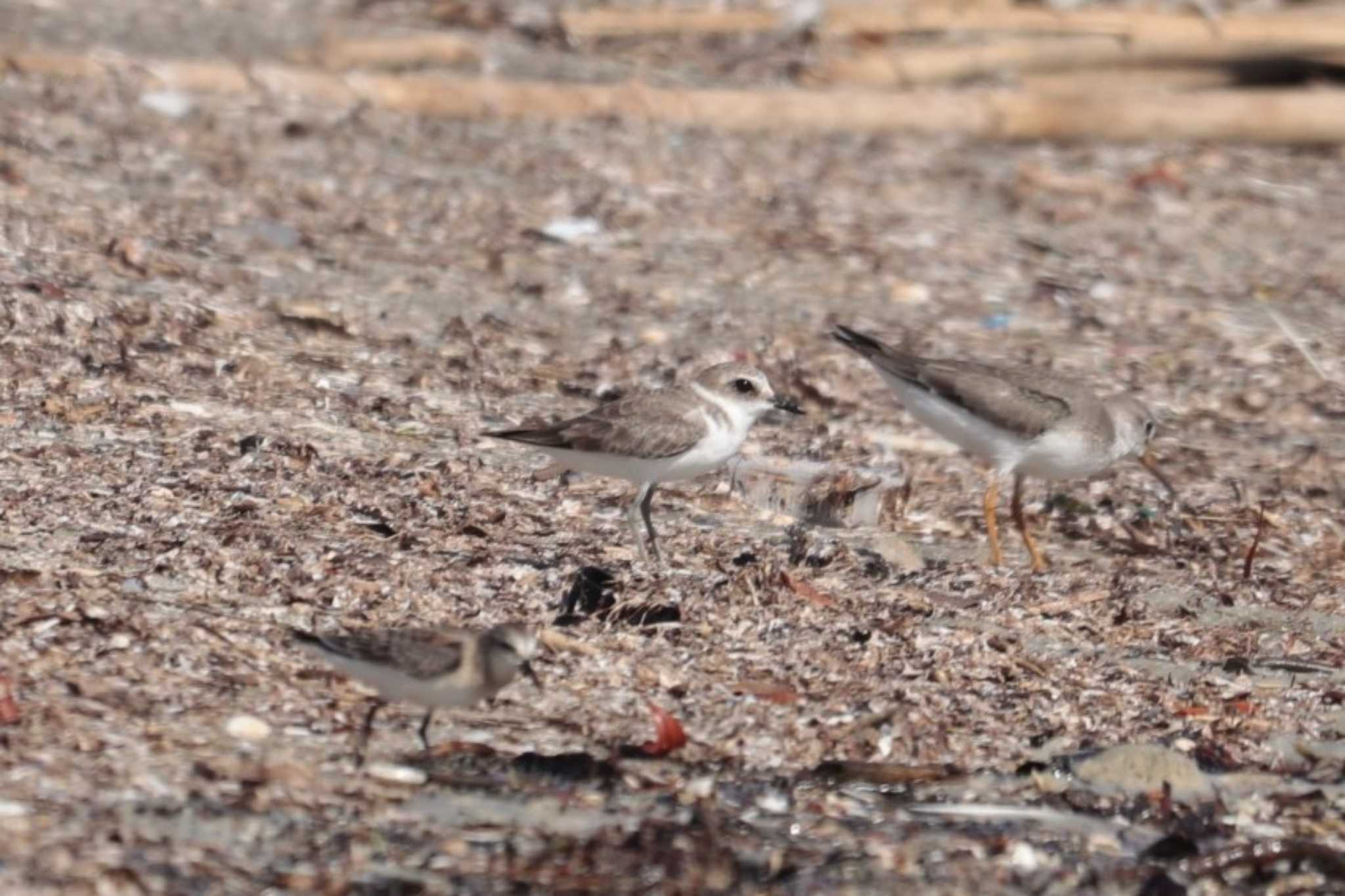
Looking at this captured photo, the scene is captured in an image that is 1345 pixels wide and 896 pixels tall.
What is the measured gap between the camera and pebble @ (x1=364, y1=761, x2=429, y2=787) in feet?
17.0

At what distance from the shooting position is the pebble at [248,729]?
209 inches

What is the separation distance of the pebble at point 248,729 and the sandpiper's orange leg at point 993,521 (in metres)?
2.83

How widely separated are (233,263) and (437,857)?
5.14m

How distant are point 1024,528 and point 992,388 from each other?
19.3 inches

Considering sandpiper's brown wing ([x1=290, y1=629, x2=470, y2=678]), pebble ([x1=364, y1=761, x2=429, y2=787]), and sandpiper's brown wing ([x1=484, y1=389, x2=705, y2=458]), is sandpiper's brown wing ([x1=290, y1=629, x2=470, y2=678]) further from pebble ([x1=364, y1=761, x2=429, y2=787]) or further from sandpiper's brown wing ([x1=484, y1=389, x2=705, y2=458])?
sandpiper's brown wing ([x1=484, y1=389, x2=705, y2=458])

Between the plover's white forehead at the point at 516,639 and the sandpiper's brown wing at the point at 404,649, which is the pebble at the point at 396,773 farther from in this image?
the plover's white forehead at the point at 516,639

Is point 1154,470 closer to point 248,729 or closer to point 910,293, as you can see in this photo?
point 910,293

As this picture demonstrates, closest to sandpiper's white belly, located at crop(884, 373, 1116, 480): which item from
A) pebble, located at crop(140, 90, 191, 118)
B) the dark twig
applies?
the dark twig

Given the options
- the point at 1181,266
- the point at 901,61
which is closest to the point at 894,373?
the point at 1181,266

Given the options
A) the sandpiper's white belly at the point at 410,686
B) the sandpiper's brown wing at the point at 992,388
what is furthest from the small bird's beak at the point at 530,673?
the sandpiper's brown wing at the point at 992,388

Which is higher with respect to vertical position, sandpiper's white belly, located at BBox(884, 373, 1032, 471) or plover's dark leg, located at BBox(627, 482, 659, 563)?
sandpiper's white belly, located at BBox(884, 373, 1032, 471)

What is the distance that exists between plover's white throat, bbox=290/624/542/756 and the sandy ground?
0.17m

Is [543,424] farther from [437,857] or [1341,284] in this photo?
[1341,284]

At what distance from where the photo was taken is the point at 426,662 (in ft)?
17.2
